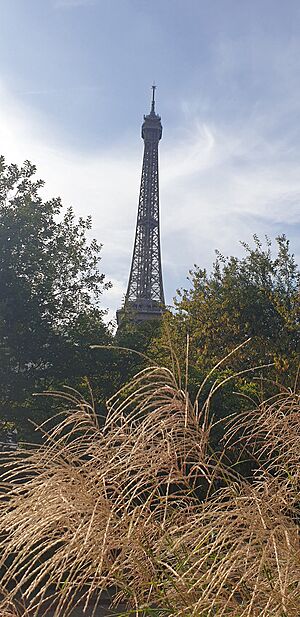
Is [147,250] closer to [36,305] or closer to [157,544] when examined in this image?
[36,305]

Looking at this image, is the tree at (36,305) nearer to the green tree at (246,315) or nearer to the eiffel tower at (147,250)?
the green tree at (246,315)

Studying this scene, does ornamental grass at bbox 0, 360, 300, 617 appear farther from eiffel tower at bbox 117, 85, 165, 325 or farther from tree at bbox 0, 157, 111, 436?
eiffel tower at bbox 117, 85, 165, 325

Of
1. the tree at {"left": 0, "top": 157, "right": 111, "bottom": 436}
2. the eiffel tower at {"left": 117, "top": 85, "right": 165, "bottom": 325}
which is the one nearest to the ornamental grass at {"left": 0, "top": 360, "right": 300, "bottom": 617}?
the tree at {"left": 0, "top": 157, "right": 111, "bottom": 436}

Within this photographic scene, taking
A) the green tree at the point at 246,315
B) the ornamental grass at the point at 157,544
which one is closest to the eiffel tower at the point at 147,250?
the green tree at the point at 246,315

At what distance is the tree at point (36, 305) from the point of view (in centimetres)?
1261

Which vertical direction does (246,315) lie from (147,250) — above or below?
below

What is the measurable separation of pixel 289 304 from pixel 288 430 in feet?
53.0

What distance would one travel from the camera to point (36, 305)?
13000 millimetres

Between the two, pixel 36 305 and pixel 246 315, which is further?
pixel 246 315

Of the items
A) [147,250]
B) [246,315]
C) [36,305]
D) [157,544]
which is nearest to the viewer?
[157,544]

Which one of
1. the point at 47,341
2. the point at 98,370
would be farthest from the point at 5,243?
the point at 98,370

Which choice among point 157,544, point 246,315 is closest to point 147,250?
point 246,315

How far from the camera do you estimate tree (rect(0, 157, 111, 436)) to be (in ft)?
41.4

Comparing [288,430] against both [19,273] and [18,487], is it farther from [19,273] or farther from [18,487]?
[19,273]
